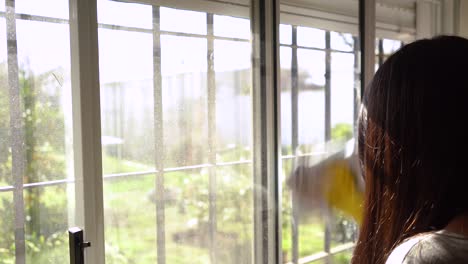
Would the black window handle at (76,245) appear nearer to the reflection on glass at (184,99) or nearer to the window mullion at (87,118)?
the window mullion at (87,118)

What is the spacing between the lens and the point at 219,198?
5.14 ft

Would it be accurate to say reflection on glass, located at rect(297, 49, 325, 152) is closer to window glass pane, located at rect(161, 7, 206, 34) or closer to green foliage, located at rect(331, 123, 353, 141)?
green foliage, located at rect(331, 123, 353, 141)

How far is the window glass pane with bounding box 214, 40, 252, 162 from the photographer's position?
1.54 m

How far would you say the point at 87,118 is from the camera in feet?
3.98

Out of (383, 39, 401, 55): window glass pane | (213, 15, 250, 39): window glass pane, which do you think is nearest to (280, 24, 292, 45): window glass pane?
(213, 15, 250, 39): window glass pane

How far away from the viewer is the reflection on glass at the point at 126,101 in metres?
1.28

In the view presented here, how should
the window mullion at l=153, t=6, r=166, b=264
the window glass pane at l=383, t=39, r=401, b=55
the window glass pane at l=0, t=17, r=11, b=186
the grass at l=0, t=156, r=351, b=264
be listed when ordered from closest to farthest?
1. the window glass pane at l=0, t=17, r=11, b=186
2. the grass at l=0, t=156, r=351, b=264
3. the window mullion at l=153, t=6, r=166, b=264
4. the window glass pane at l=383, t=39, r=401, b=55

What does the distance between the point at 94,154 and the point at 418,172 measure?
0.89 metres

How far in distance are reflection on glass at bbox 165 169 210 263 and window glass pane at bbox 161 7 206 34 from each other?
494 millimetres

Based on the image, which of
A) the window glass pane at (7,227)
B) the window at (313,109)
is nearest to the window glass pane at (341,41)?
the window at (313,109)

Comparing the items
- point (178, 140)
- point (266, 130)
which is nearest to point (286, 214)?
point (266, 130)

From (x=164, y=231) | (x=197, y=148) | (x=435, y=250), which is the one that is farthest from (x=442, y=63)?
(x=164, y=231)

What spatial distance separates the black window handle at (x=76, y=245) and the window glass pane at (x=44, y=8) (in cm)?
62

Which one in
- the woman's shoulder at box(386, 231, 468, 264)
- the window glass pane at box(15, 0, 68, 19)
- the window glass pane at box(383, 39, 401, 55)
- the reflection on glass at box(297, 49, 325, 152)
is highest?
the window glass pane at box(383, 39, 401, 55)
